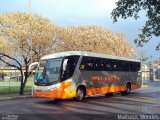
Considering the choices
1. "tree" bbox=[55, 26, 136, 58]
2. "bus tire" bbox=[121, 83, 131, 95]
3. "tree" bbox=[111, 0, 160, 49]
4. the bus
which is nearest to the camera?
"tree" bbox=[111, 0, 160, 49]

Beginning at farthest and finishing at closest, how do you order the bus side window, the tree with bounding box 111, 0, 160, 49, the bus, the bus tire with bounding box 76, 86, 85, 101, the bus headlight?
the bus tire with bounding box 76, 86, 85, 101, the bus side window, the bus, the bus headlight, the tree with bounding box 111, 0, 160, 49

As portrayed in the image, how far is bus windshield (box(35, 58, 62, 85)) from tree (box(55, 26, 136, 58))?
22.9m

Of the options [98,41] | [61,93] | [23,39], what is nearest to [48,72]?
[61,93]

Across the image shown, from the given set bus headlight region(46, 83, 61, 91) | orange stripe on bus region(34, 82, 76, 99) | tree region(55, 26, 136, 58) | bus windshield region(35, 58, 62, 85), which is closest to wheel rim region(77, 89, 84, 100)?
orange stripe on bus region(34, 82, 76, 99)

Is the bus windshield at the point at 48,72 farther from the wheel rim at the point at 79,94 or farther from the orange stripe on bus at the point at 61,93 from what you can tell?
the wheel rim at the point at 79,94

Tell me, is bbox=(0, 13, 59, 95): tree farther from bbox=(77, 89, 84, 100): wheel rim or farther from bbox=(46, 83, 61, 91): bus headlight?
bbox=(46, 83, 61, 91): bus headlight

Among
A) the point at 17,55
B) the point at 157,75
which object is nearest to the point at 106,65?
the point at 17,55

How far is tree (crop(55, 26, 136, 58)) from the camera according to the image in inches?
1997

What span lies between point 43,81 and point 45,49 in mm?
18092

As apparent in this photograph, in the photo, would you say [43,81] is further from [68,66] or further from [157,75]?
[157,75]

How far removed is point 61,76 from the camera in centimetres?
2233

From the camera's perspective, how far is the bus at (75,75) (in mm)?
22328

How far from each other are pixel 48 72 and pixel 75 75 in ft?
5.64

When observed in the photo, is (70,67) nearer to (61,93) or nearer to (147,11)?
(61,93)
